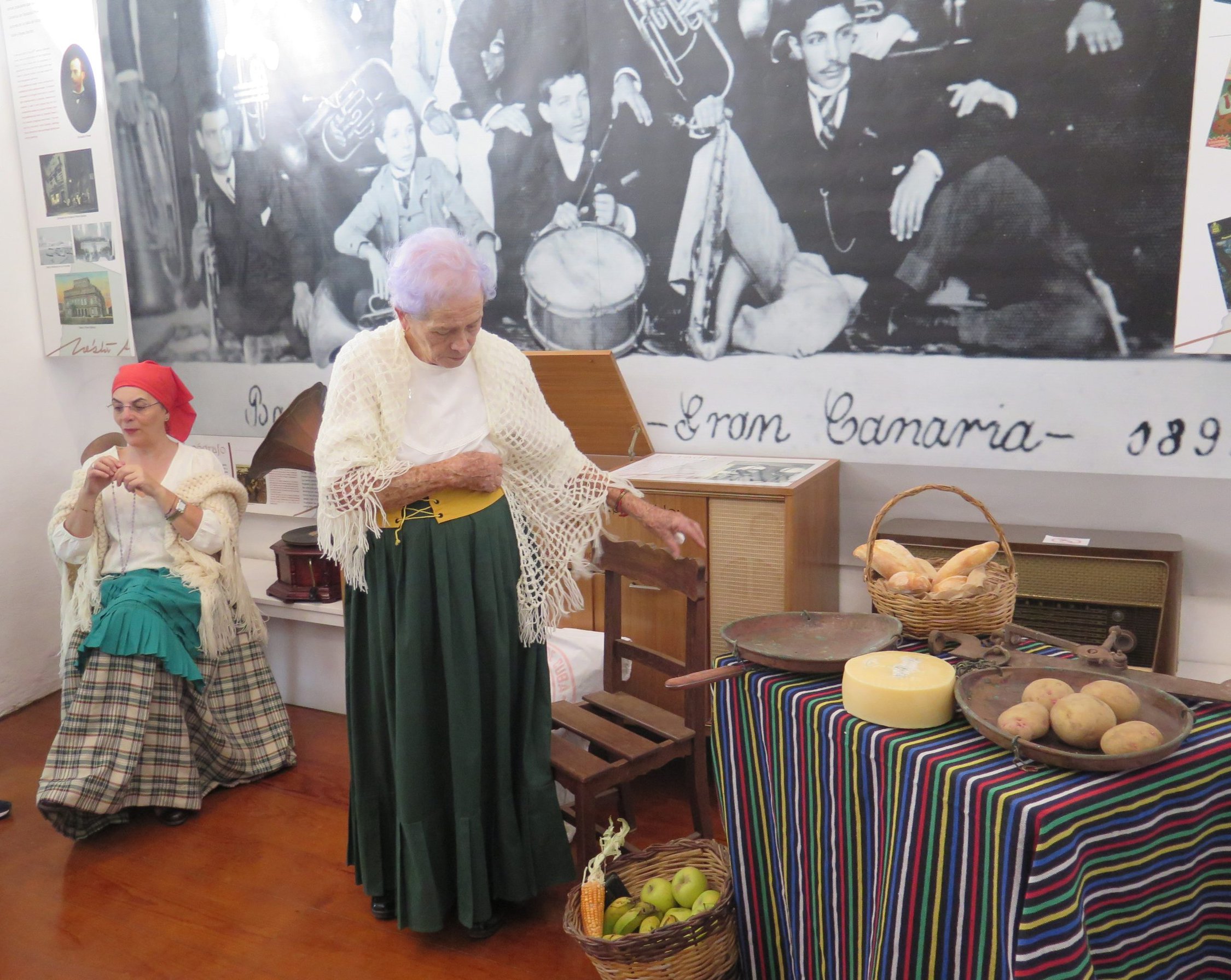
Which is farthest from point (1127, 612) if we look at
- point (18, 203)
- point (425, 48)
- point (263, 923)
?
point (18, 203)

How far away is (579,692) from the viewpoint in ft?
10.6

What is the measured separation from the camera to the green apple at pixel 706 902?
2.15 meters

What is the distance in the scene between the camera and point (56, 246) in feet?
14.8

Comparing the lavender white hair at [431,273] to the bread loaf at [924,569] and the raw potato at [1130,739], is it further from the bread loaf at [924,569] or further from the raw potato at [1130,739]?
the raw potato at [1130,739]

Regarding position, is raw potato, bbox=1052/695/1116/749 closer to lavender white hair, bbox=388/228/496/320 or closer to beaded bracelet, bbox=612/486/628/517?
beaded bracelet, bbox=612/486/628/517

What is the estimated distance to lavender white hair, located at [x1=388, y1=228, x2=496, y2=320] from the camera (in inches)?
89.0

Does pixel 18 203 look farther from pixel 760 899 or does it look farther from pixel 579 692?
pixel 760 899

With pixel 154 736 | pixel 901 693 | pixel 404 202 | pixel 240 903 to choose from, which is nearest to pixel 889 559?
pixel 901 693

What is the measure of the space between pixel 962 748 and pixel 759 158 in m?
2.27

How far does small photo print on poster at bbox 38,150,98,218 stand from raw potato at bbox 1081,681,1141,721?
448 cm

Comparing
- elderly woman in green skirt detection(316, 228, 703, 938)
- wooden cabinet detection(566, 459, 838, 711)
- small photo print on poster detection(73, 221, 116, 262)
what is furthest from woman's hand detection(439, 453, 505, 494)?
small photo print on poster detection(73, 221, 116, 262)

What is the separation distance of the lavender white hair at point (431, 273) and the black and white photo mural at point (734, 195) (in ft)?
4.45

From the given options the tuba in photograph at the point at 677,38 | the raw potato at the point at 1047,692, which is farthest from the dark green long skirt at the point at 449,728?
the tuba in photograph at the point at 677,38

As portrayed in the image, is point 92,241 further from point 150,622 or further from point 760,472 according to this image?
point 760,472
